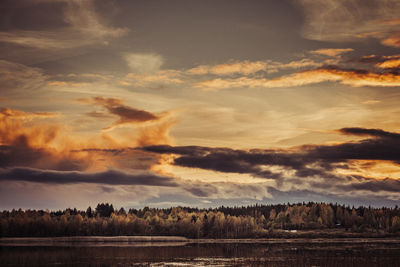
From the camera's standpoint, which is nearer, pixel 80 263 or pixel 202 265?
pixel 202 265

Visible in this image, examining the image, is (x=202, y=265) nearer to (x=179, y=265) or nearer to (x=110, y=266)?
(x=179, y=265)

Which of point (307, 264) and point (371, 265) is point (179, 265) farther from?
point (371, 265)

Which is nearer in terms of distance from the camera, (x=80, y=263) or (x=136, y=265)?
(x=136, y=265)

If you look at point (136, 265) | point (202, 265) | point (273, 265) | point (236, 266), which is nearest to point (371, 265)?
point (273, 265)

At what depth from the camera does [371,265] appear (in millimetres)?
93938

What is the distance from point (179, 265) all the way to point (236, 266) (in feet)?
37.7

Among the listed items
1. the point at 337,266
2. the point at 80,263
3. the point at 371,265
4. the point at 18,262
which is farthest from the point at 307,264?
the point at 18,262

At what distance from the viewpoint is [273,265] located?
3767 inches

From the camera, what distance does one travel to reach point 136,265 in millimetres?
96812

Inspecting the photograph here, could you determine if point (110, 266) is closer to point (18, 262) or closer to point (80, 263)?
point (80, 263)

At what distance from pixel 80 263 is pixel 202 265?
1045 inches

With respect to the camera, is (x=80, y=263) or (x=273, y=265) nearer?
(x=273, y=265)

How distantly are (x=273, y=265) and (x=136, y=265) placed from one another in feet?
88.6

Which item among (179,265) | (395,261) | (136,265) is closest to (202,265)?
(179,265)
